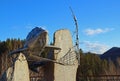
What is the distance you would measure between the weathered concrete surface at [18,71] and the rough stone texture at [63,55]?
1.57 m

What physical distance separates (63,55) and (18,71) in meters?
2.52

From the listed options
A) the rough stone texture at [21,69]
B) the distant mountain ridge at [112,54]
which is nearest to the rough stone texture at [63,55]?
the rough stone texture at [21,69]

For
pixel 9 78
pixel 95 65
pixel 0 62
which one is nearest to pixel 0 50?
pixel 0 62

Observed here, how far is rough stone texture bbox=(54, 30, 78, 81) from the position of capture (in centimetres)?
1379

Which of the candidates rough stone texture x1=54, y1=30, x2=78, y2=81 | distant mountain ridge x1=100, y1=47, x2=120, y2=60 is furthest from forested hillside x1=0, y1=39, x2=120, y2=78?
rough stone texture x1=54, y1=30, x2=78, y2=81

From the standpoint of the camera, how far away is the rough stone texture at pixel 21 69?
12.3 metres

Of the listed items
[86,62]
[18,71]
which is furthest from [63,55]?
[86,62]

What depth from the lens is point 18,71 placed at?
1238cm

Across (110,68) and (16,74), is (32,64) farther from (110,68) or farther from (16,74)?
(110,68)

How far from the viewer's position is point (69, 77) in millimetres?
14242

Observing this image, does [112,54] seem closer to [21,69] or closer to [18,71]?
[21,69]

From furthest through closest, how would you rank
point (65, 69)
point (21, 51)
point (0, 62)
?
point (0, 62) → point (65, 69) → point (21, 51)

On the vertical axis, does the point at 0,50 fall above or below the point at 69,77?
above

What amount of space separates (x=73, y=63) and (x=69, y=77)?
0.63 meters
